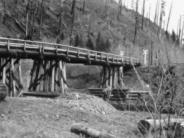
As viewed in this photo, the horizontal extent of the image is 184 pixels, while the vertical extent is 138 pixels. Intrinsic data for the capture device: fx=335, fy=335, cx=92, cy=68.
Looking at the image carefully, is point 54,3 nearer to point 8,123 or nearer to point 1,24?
point 1,24

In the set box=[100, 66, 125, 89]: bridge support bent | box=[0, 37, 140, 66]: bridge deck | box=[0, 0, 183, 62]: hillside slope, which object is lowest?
box=[100, 66, 125, 89]: bridge support bent

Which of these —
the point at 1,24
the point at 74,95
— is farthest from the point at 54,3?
the point at 74,95

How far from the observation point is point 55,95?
62.1 feet

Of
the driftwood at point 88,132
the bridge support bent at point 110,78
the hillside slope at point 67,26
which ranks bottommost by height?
the driftwood at point 88,132

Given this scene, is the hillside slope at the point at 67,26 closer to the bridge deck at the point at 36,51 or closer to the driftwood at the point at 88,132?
the bridge deck at the point at 36,51

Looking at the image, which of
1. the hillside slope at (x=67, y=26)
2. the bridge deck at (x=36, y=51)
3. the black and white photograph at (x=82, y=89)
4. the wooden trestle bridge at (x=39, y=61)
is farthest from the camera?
the hillside slope at (x=67, y=26)

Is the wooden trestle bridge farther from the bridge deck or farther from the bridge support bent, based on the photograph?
the bridge support bent

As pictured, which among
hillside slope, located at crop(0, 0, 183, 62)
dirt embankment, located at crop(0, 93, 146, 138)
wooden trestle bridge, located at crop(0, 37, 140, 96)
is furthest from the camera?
hillside slope, located at crop(0, 0, 183, 62)

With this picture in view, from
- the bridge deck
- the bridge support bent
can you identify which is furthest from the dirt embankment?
the bridge support bent

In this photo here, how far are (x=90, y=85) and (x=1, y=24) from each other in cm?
1634

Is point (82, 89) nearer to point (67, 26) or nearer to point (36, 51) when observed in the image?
point (36, 51)

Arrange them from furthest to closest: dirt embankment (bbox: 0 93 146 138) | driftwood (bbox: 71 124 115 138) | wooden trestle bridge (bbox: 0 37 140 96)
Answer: wooden trestle bridge (bbox: 0 37 140 96) < dirt embankment (bbox: 0 93 146 138) < driftwood (bbox: 71 124 115 138)

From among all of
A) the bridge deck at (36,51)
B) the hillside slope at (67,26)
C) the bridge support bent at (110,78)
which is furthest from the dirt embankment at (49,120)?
the hillside slope at (67,26)

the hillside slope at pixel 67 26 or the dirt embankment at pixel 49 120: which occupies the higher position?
the hillside slope at pixel 67 26
